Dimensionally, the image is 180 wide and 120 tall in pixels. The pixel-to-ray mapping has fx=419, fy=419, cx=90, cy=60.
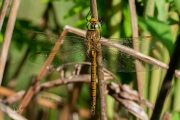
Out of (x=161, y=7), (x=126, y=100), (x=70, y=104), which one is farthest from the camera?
(x=70, y=104)

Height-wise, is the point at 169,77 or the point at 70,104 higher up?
the point at 169,77

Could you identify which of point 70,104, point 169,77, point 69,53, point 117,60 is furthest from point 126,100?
point 169,77

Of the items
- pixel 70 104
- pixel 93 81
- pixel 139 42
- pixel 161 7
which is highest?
pixel 161 7

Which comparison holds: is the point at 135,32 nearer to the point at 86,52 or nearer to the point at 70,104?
the point at 86,52

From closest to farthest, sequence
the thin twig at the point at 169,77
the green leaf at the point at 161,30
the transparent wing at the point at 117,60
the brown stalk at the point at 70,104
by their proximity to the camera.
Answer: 1. the thin twig at the point at 169,77
2. the green leaf at the point at 161,30
3. the transparent wing at the point at 117,60
4. the brown stalk at the point at 70,104

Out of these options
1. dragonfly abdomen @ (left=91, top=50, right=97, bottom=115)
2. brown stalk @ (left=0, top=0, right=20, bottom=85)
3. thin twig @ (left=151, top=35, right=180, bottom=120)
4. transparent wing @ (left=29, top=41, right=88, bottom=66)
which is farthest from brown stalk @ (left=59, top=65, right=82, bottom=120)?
thin twig @ (left=151, top=35, right=180, bottom=120)

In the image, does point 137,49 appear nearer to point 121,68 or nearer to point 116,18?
point 121,68

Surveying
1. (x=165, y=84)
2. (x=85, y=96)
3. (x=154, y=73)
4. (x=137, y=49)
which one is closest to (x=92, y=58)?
(x=137, y=49)

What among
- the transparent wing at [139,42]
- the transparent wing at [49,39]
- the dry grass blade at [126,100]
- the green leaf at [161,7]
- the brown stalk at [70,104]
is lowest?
the brown stalk at [70,104]

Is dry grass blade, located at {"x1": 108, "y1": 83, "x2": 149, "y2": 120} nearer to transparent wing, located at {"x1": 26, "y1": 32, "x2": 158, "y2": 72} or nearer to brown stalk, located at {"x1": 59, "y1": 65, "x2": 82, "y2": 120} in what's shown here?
transparent wing, located at {"x1": 26, "y1": 32, "x2": 158, "y2": 72}

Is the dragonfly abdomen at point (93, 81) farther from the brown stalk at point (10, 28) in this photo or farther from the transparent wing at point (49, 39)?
the brown stalk at point (10, 28)

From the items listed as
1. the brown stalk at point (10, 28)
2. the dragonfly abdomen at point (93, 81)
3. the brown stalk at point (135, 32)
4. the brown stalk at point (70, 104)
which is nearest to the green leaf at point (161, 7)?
the brown stalk at point (135, 32)

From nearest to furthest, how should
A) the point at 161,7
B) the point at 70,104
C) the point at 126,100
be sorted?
the point at 161,7
the point at 126,100
the point at 70,104
